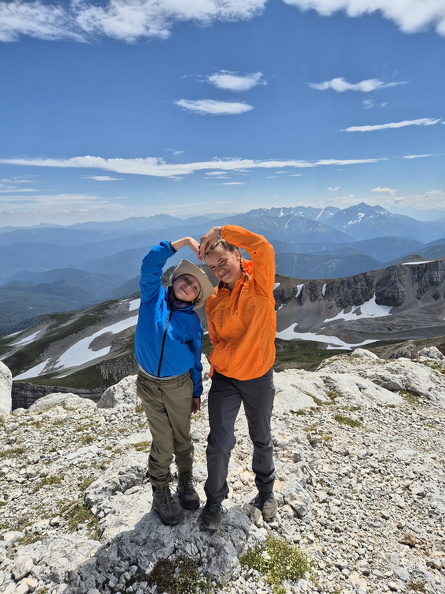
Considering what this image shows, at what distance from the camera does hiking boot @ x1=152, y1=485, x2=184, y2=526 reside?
6160mm

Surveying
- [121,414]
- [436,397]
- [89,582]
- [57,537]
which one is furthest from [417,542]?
[436,397]

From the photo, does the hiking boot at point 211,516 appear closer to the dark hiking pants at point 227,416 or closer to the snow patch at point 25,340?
the dark hiking pants at point 227,416

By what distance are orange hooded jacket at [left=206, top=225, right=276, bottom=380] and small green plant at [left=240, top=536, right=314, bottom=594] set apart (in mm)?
3088

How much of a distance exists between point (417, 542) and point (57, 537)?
7.06 m

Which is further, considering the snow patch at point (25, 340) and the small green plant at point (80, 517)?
the snow patch at point (25, 340)

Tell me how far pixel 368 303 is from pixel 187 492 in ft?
624

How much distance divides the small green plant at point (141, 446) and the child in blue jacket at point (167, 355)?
4.36 meters

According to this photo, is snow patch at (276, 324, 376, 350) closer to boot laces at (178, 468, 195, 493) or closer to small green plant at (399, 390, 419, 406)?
small green plant at (399, 390, 419, 406)

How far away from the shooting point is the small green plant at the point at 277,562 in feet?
18.2

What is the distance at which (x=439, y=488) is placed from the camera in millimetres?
8805

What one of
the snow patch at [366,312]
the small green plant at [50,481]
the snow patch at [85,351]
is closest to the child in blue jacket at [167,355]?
the small green plant at [50,481]

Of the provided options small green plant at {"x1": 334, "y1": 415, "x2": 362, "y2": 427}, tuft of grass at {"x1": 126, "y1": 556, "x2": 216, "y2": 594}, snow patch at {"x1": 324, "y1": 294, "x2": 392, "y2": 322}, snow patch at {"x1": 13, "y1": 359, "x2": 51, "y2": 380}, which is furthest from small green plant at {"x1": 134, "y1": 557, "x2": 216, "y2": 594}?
snow patch at {"x1": 324, "y1": 294, "x2": 392, "y2": 322}

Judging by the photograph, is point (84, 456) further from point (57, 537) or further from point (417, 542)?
point (417, 542)

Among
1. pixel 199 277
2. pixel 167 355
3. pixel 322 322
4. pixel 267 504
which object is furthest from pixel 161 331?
pixel 322 322
